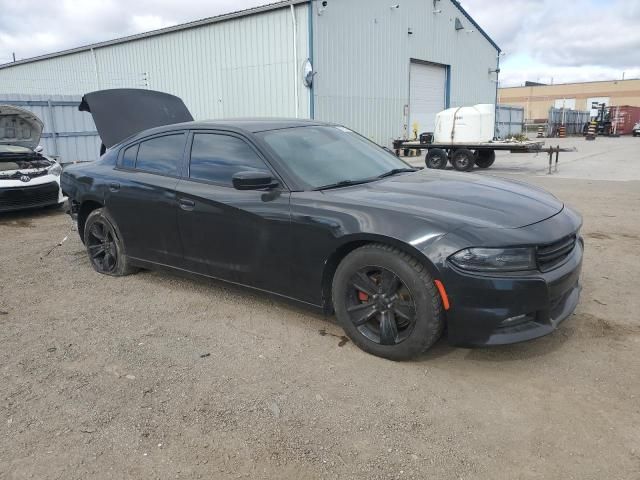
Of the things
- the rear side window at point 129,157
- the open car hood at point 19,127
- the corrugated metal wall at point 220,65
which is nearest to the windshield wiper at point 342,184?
the rear side window at point 129,157

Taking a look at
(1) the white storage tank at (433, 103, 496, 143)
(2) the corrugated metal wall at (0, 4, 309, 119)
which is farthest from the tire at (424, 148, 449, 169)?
(2) the corrugated metal wall at (0, 4, 309, 119)

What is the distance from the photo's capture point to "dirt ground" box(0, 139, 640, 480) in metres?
2.36

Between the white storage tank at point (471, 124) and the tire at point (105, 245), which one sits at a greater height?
the white storage tank at point (471, 124)

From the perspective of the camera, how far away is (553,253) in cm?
303

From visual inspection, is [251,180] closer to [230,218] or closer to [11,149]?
[230,218]

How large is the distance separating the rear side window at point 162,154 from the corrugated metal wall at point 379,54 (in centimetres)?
1254

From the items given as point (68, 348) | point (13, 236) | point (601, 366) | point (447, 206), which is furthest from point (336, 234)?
point (13, 236)

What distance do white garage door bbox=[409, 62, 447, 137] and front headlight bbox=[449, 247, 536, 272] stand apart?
63.9 ft

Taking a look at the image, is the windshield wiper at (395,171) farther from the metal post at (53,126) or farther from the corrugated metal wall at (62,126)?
the metal post at (53,126)

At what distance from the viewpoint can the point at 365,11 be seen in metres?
18.1

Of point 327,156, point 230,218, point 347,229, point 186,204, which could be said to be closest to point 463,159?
point 327,156

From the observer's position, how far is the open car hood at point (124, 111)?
6742mm

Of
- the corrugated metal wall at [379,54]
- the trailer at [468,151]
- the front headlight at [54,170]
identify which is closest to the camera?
the front headlight at [54,170]

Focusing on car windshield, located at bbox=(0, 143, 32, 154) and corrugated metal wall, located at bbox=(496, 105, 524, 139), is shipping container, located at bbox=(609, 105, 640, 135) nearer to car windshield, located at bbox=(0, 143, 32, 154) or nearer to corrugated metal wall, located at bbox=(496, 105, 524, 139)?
corrugated metal wall, located at bbox=(496, 105, 524, 139)
